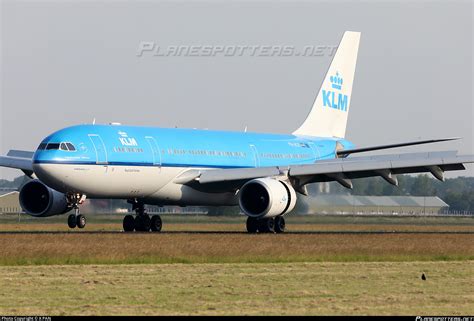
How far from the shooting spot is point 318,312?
1698 cm

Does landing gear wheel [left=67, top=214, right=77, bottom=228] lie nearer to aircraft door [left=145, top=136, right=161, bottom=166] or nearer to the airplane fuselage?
the airplane fuselage

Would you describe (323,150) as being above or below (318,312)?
above

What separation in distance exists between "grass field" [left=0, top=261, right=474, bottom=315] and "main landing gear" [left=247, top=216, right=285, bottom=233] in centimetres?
1666

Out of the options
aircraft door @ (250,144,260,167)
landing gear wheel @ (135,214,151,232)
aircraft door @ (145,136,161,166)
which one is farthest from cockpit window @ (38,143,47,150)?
aircraft door @ (250,144,260,167)

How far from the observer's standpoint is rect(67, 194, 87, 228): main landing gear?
39.1 metres

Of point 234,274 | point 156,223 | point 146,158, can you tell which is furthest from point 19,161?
point 234,274

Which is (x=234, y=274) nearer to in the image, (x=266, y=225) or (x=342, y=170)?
(x=266, y=225)

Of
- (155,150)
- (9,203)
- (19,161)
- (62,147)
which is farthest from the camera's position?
(9,203)

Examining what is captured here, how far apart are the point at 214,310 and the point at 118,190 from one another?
24.1m

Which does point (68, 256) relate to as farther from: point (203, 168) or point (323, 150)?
point (323, 150)

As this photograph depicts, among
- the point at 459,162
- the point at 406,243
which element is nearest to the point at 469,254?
the point at 406,243

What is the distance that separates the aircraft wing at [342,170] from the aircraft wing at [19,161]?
6.14 m

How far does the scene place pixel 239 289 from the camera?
20.3m

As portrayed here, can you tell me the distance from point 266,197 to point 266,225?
6.50ft
